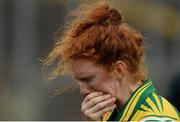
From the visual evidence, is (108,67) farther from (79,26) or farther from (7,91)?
(7,91)

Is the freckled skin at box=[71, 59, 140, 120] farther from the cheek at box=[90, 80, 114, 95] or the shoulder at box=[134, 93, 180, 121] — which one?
the shoulder at box=[134, 93, 180, 121]

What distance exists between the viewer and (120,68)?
369cm

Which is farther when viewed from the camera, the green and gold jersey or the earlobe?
the earlobe

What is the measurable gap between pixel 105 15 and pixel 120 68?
273 mm

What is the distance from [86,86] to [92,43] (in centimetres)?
20

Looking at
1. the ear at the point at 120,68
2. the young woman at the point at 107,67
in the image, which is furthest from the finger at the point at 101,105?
the ear at the point at 120,68

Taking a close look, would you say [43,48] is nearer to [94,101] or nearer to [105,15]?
[105,15]

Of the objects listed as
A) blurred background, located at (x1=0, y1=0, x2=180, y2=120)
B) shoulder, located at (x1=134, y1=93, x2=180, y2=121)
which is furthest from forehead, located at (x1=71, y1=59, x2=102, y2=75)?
blurred background, located at (x1=0, y1=0, x2=180, y2=120)

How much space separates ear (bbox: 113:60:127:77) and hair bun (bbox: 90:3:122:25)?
20cm

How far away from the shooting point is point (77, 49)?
3707 mm

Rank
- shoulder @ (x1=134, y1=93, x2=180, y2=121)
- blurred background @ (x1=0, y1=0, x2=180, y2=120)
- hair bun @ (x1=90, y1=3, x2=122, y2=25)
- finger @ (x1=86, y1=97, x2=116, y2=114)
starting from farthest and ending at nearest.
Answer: blurred background @ (x1=0, y1=0, x2=180, y2=120) < hair bun @ (x1=90, y1=3, x2=122, y2=25) < finger @ (x1=86, y1=97, x2=116, y2=114) < shoulder @ (x1=134, y1=93, x2=180, y2=121)

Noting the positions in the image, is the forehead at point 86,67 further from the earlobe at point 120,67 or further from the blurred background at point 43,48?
the blurred background at point 43,48

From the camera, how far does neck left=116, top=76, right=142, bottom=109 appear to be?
370cm

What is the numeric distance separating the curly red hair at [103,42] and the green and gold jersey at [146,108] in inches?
4.3
